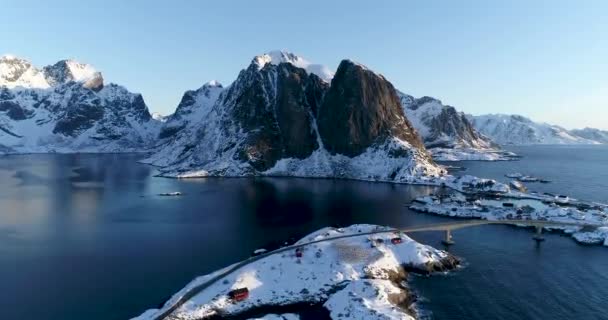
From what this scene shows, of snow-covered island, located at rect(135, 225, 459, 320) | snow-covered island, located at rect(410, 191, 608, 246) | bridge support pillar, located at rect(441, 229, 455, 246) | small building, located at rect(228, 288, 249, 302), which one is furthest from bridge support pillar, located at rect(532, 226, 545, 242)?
small building, located at rect(228, 288, 249, 302)

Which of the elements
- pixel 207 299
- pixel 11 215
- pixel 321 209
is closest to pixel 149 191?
pixel 11 215

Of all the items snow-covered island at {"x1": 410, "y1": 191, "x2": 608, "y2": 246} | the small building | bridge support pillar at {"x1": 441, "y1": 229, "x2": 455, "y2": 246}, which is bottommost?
the small building

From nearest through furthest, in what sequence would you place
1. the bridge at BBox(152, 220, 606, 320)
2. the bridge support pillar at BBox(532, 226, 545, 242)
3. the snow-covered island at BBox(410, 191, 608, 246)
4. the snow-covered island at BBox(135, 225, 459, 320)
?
1. the snow-covered island at BBox(135, 225, 459, 320)
2. the bridge at BBox(152, 220, 606, 320)
3. the bridge support pillar at BBox(532, 226, 545, 242)
4. the snow-covered island at BBox(410, 191, 608, 246)

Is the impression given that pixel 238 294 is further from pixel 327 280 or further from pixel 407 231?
pixel 407 231

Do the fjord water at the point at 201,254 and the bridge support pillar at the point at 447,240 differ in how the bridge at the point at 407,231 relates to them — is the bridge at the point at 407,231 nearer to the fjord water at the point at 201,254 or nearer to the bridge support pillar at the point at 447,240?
the bridge support pillar at the point at 447,240

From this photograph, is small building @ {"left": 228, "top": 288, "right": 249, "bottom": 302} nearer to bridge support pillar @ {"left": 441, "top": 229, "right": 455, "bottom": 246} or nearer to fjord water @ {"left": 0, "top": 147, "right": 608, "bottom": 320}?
fjord water @ {"left": 0, "top": 147, "right": 608, "bottom": 320}

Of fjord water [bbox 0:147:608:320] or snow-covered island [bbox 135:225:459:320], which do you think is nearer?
snow-covered island [bbox 135:225:459:320]

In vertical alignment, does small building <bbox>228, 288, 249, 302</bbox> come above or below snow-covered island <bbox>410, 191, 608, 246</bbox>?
below
